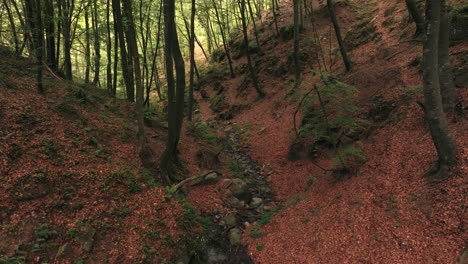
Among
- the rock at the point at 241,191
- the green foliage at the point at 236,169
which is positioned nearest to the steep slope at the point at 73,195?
the rock at the point at 241,191

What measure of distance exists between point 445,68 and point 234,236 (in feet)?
28.1

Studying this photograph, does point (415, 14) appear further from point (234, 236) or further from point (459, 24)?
point (234, 236)

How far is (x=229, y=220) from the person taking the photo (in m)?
9.09

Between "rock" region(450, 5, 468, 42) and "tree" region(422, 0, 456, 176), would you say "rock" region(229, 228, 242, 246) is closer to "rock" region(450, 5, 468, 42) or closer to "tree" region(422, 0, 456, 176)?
"tree" region(422, 0, 456, 176)

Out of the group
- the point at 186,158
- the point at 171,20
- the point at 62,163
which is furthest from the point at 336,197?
the point at 62,163

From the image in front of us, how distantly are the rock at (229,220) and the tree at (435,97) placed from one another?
6368mm

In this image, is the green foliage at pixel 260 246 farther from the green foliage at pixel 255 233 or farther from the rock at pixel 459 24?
the rock at pixel 459 24

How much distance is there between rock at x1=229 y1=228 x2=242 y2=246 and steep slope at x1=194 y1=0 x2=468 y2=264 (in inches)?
9.9

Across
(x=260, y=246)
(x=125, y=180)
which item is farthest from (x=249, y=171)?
(x=125, y=180)

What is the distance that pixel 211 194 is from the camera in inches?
407

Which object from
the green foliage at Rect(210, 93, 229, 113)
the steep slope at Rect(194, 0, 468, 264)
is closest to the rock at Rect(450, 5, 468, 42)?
the steep slope at Rect(194, 0, 468, 264)

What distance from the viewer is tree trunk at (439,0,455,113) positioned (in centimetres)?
740

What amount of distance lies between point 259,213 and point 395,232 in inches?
190

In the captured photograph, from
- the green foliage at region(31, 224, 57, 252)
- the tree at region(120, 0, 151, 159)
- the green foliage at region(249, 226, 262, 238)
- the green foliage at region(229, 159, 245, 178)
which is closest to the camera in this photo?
the green foliage at region(31, 224, 57, 252)
